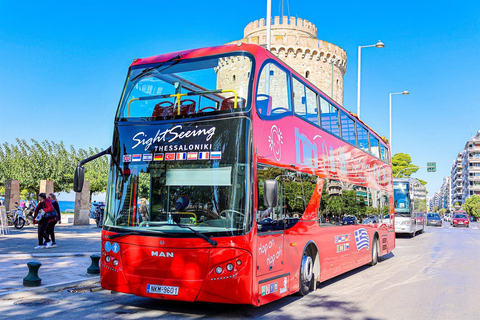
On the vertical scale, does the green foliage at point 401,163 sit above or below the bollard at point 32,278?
above

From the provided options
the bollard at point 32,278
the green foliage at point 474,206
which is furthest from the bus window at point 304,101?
the green foliage at point 474,206

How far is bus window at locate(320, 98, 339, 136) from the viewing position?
31.4 feet

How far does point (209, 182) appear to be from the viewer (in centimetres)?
635

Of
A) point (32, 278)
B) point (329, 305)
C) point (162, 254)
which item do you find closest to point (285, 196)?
point (329, 305)

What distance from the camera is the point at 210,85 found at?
23.8 feet

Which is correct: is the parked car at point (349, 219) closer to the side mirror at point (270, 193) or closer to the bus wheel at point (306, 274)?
the bus wheel at point (306, 274)

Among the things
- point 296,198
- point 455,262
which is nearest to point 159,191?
point 296,198

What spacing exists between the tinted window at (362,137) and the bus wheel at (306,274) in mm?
4832

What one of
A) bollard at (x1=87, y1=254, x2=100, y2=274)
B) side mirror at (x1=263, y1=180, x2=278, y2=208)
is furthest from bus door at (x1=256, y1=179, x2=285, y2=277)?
bollard at (x1=87, y1=254, x2=100, y2=274)

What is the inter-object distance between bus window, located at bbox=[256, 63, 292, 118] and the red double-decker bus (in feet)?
0.07

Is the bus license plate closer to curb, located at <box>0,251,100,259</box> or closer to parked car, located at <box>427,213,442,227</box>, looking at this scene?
curb, located at <box>0,251,100,259</box>

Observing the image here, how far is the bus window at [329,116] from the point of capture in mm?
9562

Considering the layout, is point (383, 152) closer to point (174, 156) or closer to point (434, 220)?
point (174, 156)

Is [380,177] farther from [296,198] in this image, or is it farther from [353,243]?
[296,198]
